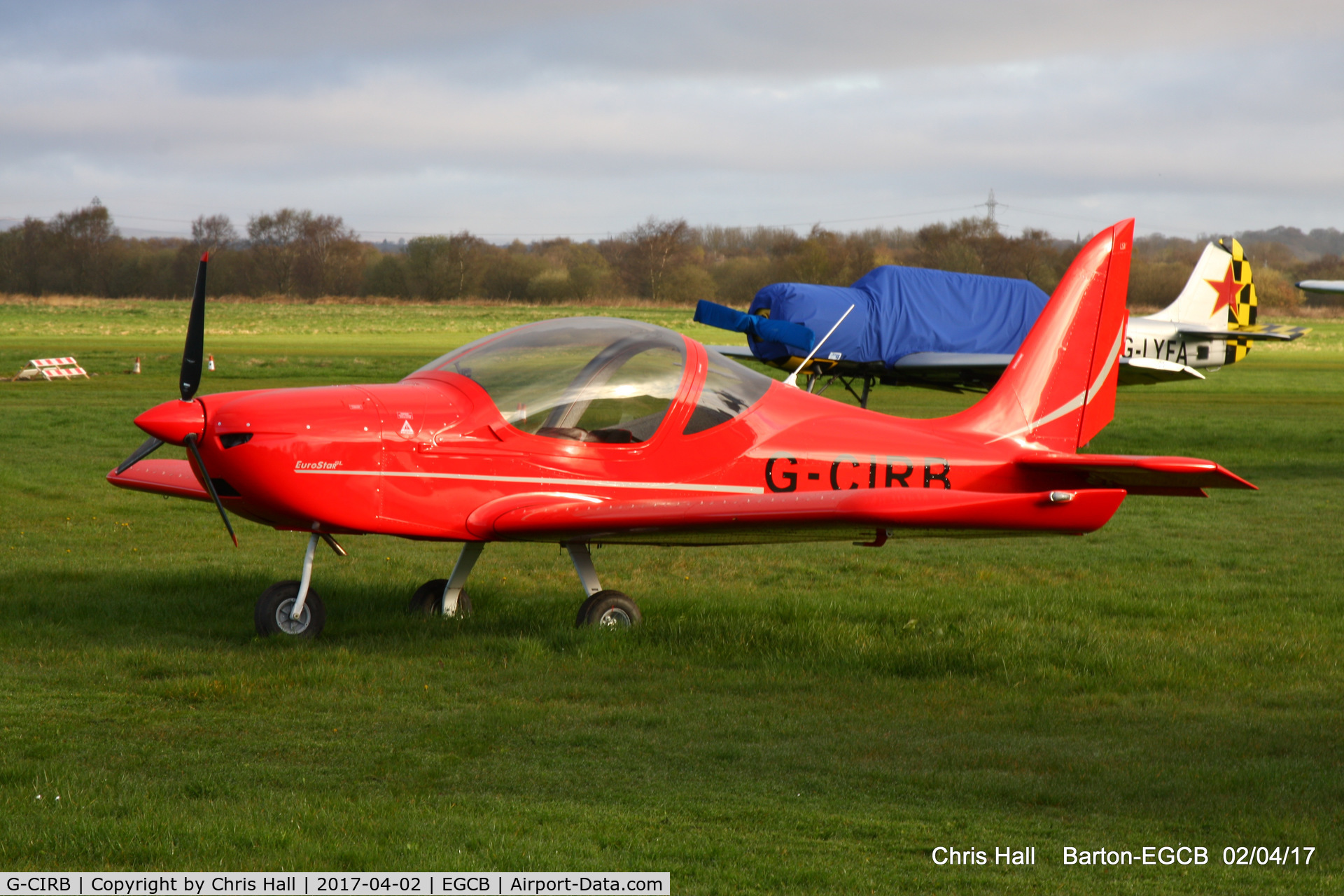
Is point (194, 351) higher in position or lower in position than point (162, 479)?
higher

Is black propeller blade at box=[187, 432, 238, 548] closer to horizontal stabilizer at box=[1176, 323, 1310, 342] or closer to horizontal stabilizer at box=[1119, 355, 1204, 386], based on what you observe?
horizontal stabilizer at box=[1119, 355, 1204, 386]

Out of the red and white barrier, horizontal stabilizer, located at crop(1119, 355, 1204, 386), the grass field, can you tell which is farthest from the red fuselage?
the red and white barrier

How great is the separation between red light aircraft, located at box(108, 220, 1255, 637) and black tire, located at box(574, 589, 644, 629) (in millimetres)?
13

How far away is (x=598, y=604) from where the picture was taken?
7.50 m

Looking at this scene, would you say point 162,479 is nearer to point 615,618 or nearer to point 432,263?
point 615,618

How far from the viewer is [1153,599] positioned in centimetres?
877

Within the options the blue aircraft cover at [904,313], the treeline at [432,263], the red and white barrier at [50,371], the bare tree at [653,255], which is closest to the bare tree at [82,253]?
the treeline at [432,263]

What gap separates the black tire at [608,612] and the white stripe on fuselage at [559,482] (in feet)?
2.31

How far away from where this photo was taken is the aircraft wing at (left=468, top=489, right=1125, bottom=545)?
6227mm

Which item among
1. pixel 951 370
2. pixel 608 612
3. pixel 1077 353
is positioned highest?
pixel 1077 353

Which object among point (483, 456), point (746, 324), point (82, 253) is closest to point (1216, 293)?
→ point (746, 324)

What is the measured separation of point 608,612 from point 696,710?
1.69 metres

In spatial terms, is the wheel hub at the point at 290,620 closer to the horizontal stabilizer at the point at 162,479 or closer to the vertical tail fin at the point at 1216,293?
the horizontal stabilizer at the point at 162,479

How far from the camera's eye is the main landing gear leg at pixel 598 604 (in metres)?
7.47
